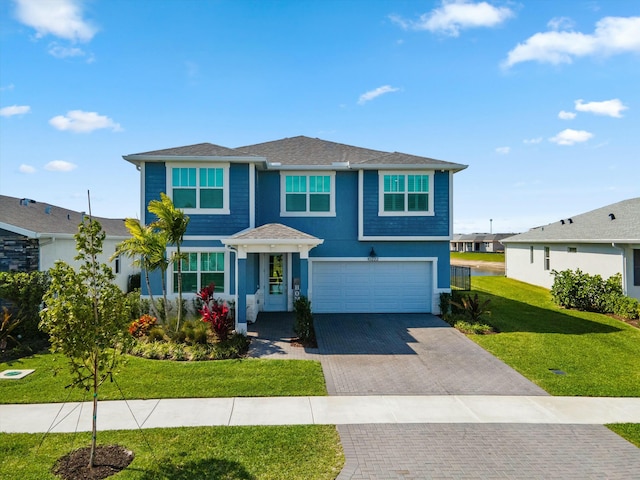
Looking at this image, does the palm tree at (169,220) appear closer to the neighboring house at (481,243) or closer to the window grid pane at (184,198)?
the window grid pane at (184,198)

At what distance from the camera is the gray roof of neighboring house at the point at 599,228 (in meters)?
17.0

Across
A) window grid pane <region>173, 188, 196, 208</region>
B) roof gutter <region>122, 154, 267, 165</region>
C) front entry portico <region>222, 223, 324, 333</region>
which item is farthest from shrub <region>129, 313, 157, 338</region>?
roof gutter <region>122, 154, 267, 165</region>

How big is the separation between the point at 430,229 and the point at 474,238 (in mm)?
71255

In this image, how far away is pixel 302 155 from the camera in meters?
16.1

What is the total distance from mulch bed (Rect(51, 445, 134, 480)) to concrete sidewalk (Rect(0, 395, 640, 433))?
746 millimetres

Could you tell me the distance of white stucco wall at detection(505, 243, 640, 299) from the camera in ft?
53.2

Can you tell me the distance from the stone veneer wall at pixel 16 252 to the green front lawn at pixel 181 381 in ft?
14.9

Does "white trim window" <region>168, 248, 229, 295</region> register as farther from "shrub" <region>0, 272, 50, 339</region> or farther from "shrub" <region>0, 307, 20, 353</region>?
"shrub" <region>0, 307, 20, 353</region>

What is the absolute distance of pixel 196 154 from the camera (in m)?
13.5

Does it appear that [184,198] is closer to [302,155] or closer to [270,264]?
[270,264]

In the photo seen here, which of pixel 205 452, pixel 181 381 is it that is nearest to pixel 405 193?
pixel 181 381

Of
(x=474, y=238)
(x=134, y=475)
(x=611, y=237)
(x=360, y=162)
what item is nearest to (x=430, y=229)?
(x=360, y=162)

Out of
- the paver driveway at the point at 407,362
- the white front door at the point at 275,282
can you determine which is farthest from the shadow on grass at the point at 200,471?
the white front door at the point at 275,282

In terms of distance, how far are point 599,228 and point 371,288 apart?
13.3 metres
